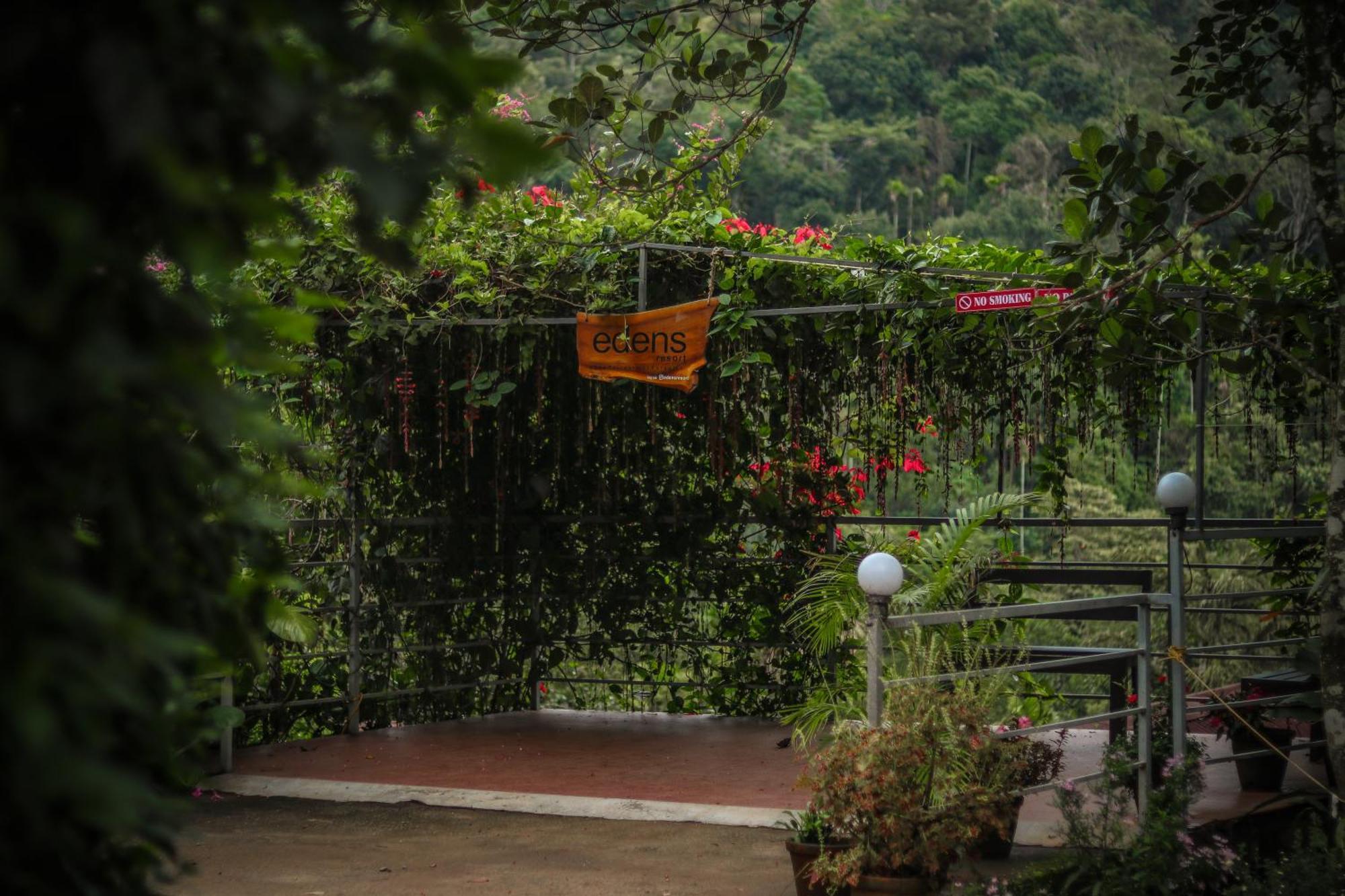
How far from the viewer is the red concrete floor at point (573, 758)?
5969 mm

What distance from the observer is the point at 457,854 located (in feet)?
16.0

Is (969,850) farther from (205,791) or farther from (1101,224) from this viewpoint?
(205,791)

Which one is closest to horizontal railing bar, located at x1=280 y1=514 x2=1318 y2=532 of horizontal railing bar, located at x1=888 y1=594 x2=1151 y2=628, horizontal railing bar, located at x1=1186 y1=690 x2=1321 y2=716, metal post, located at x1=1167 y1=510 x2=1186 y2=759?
horizontal railing bar, located at x1=1186 y1=690 x2=1321 y2=716

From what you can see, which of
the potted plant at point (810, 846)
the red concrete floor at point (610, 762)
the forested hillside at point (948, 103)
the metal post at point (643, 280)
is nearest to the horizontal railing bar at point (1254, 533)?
the red concrete floor at point (610, 762)

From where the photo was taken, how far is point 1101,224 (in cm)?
396

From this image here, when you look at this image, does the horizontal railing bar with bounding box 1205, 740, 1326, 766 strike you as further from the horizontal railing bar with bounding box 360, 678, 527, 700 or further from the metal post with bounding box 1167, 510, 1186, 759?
the horizontal railing bar with bounding box 360, 678, 527, 700

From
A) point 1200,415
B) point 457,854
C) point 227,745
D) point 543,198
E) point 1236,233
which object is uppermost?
point 543,198

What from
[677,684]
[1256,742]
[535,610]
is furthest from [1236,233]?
[535,610]

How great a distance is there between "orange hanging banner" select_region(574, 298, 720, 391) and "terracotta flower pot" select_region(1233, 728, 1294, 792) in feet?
9.65

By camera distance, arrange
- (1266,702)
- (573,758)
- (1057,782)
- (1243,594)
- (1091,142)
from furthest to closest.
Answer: (573,758) → (1266,702) → (1243,594) → (1057,782) → (1091,142)

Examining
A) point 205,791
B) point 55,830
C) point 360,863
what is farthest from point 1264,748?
point 55,830

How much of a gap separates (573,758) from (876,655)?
3240 mm

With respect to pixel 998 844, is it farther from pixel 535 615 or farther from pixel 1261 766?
pixel 535 615

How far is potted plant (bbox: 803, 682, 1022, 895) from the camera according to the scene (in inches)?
145
